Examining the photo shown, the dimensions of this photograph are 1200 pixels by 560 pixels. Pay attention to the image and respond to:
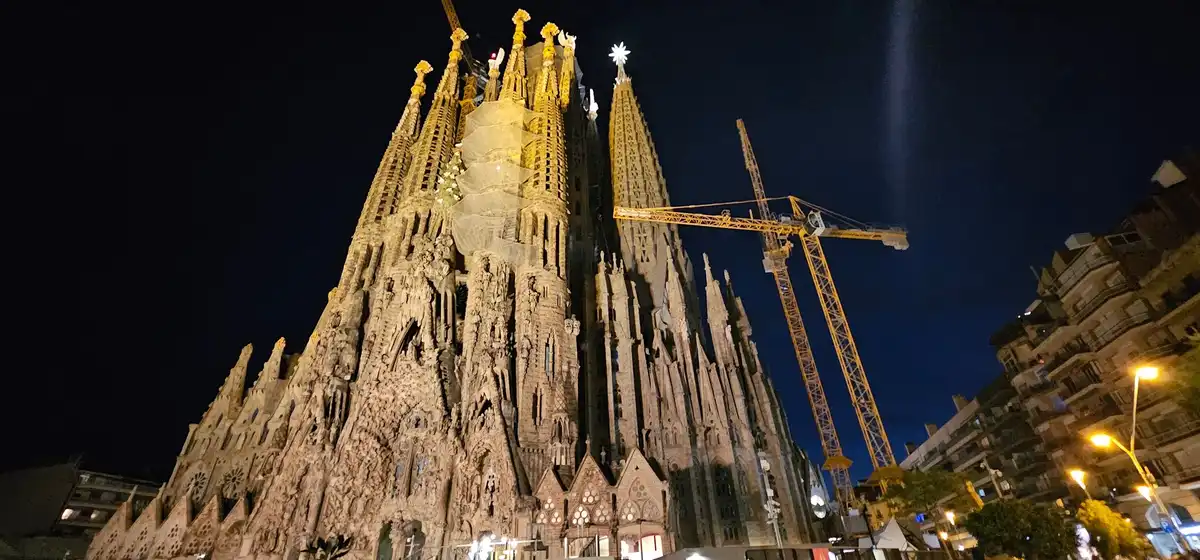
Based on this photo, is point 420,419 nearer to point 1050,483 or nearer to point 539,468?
point 539,468

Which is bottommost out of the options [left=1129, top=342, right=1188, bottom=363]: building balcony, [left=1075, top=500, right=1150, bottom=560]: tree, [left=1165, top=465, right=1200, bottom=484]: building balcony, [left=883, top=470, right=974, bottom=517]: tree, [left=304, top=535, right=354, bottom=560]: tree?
[left=1075, top=500, right=1150, bottom=560]: tree

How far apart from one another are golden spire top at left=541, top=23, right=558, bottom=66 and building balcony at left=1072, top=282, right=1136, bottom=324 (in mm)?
42683

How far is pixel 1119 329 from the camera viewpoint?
1158 inches

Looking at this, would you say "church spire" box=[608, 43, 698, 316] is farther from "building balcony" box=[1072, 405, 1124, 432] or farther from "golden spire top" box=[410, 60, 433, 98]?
"building balcony" box=[1072, 405, 1124, 432]

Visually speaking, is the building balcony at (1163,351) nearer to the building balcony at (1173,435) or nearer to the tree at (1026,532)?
the building balcony at (1173,435)

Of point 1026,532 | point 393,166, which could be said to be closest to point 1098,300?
point 1026,532

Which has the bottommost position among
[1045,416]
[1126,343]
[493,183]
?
[1045,416]

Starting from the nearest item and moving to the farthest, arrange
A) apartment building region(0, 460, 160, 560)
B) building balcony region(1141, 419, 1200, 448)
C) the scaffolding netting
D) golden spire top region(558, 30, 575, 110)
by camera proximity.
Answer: building balcony region(1141, 419, 1200, 448)
the scaffolding netting
apartment building region(0, 460, 160, 560)
golden spire top region(558, 30, 575, 110)

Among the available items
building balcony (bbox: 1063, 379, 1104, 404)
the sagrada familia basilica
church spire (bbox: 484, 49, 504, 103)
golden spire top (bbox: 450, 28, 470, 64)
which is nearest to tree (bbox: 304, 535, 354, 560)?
the sagrada familia basilica

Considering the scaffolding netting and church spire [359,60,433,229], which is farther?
church spire [359,60,433,229]

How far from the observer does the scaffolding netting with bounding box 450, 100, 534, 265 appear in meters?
34.6

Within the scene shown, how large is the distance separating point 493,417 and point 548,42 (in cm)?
3841

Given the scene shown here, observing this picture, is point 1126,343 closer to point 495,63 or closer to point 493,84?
point 493,84

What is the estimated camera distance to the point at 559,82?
5134 cm
